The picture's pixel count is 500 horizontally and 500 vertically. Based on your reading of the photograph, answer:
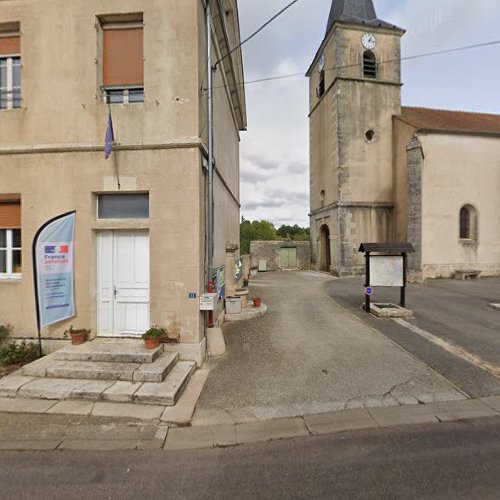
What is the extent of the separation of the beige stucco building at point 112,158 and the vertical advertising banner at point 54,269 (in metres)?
0.15

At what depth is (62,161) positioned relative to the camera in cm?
505

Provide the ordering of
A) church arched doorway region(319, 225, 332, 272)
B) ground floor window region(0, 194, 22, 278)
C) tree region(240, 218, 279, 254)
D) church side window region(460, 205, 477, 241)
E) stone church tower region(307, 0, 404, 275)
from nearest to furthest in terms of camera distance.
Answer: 1. ground floor window region(0, 194, 22, 278)
2. church side window region(460, 205, 477, 241)
3. stone church tower region(307, 0, 404, 275)
4. church arched doorway region(319, 225, 332, 272)
5. tree region(240, 218, 279, 254)

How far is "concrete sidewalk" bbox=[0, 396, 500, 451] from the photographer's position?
298 cm

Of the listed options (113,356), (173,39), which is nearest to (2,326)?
(113,356)

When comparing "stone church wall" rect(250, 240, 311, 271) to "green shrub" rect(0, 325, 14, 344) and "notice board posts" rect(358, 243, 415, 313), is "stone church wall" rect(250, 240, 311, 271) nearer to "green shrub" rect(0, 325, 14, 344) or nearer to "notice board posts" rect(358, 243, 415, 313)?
"notice board posts" rect(358, 243, 415, 313)

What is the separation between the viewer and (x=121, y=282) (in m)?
5.17

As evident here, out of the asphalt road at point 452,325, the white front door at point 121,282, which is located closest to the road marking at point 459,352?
the asphalt road at point 452,325

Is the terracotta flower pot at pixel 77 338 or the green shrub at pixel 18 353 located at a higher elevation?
the terracotta flower pot at pixel 77 338

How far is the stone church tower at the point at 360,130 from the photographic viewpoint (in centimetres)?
1786

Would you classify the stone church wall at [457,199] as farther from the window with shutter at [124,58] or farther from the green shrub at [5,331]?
the green shrub at [5,331]

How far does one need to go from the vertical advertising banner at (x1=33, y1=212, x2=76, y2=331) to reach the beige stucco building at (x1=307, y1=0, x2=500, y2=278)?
50.8 ft

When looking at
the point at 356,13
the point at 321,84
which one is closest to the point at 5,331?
the point at 321,84

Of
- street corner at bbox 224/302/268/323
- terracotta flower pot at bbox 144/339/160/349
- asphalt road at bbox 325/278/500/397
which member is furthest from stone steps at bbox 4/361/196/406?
asphalt road at bbox 325/278/500/397

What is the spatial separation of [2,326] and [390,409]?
20.9ft
